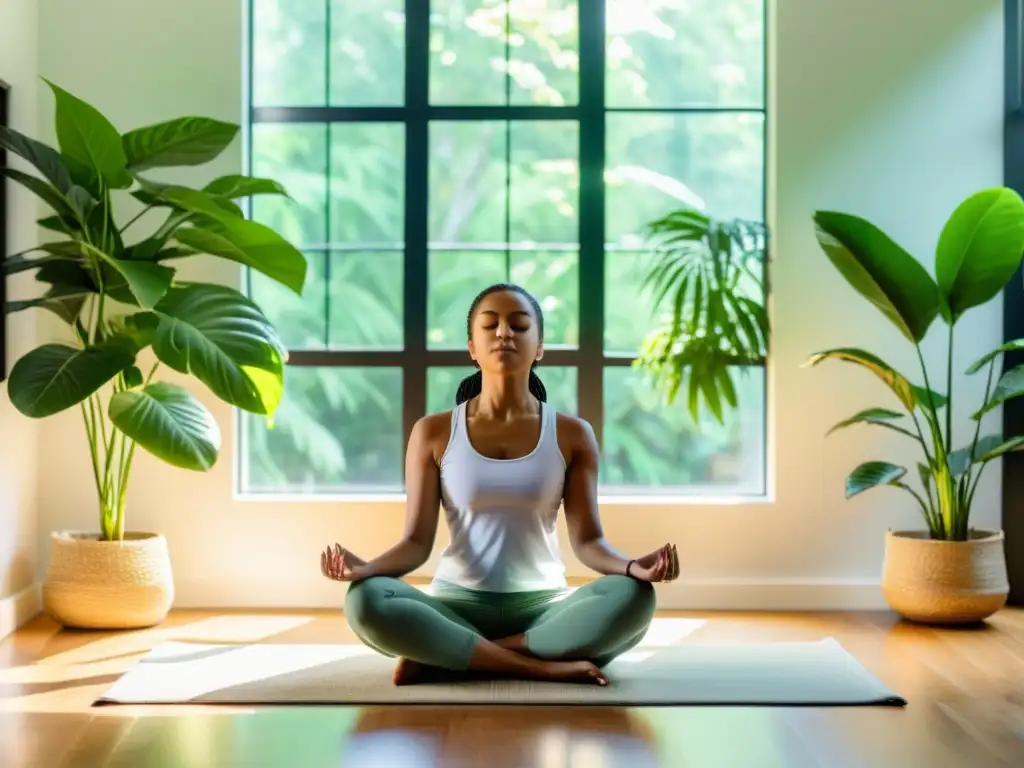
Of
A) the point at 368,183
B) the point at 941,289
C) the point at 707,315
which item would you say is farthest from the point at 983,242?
the point at 368,183

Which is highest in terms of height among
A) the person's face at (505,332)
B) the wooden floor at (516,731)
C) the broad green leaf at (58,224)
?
the broad green leaf at (58,224)

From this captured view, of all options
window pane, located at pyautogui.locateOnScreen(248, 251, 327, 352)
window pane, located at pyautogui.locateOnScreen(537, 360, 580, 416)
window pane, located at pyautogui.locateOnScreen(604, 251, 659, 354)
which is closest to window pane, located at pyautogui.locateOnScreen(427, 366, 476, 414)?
window pane, located at pyautogui.locateOnScreen(537, 360, 580, 416)

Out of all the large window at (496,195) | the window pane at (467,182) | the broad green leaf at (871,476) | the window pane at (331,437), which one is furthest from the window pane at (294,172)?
the broad green leaf at (871,476)

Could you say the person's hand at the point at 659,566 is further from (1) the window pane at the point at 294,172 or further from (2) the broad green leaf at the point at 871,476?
(1) the window pane at the point at 294,172

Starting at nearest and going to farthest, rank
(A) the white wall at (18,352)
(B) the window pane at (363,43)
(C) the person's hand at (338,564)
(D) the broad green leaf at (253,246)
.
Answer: (C) the person's hand at (338,564) → (D) the broad green leaf at (253,246) → (A) the white wall at (18,352) → (B) the window pane at (363,43)

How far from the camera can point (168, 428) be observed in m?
3.84

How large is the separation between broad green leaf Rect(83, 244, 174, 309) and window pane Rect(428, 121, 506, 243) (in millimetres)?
1269

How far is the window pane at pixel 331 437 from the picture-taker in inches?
192

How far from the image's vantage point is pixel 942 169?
4699mm

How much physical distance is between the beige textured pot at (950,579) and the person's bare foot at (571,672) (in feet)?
4.72

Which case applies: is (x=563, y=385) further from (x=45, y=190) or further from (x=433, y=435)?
(x=45, y=190)

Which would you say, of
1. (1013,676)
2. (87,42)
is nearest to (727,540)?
(1013,676)

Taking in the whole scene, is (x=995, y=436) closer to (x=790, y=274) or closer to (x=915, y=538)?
(x=915, y=538)

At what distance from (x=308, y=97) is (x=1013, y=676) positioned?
3056 millimetres
